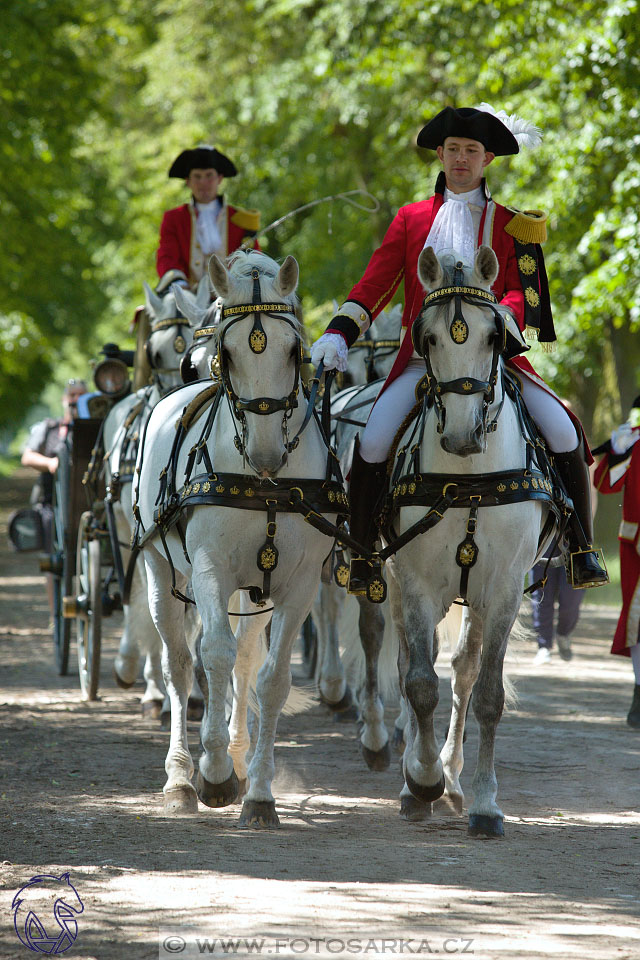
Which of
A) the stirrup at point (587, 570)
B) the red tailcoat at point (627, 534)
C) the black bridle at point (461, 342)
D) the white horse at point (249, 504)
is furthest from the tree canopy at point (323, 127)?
the white horse at point (249, 504)

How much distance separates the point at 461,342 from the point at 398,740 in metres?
3.29

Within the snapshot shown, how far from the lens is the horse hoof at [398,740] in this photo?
7827mm

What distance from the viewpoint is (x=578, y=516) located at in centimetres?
655

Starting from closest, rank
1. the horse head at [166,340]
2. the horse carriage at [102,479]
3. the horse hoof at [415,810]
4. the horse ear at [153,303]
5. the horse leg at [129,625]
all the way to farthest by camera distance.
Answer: the horse hoof at [415,810] < the horse head at [166,340] < the horse carriage at [102,479] < the horse ear at [153,303] < the horse leg at [129,625]

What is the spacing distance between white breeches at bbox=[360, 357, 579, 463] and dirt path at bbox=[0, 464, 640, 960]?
1773mm

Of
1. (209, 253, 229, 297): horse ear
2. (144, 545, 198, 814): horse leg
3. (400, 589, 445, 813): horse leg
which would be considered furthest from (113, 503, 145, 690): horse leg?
(209, 253, 229, 297): horse ear

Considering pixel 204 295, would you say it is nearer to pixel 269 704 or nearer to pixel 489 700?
pixel 269 704

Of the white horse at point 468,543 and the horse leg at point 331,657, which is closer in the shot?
the white horse at point 468,543

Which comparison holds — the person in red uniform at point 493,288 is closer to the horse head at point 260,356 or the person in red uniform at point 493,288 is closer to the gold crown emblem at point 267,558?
the horse head at point 260,356

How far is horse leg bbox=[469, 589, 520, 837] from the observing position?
5.76 m

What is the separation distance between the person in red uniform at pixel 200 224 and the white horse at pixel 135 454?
0.58m

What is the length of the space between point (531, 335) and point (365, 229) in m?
19.1

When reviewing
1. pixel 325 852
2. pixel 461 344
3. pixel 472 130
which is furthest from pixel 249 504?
pixel 472 130

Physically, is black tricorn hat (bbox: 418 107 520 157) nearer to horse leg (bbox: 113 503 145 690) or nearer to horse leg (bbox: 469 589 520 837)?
horse leg (bbox: 469 589 520 837)
